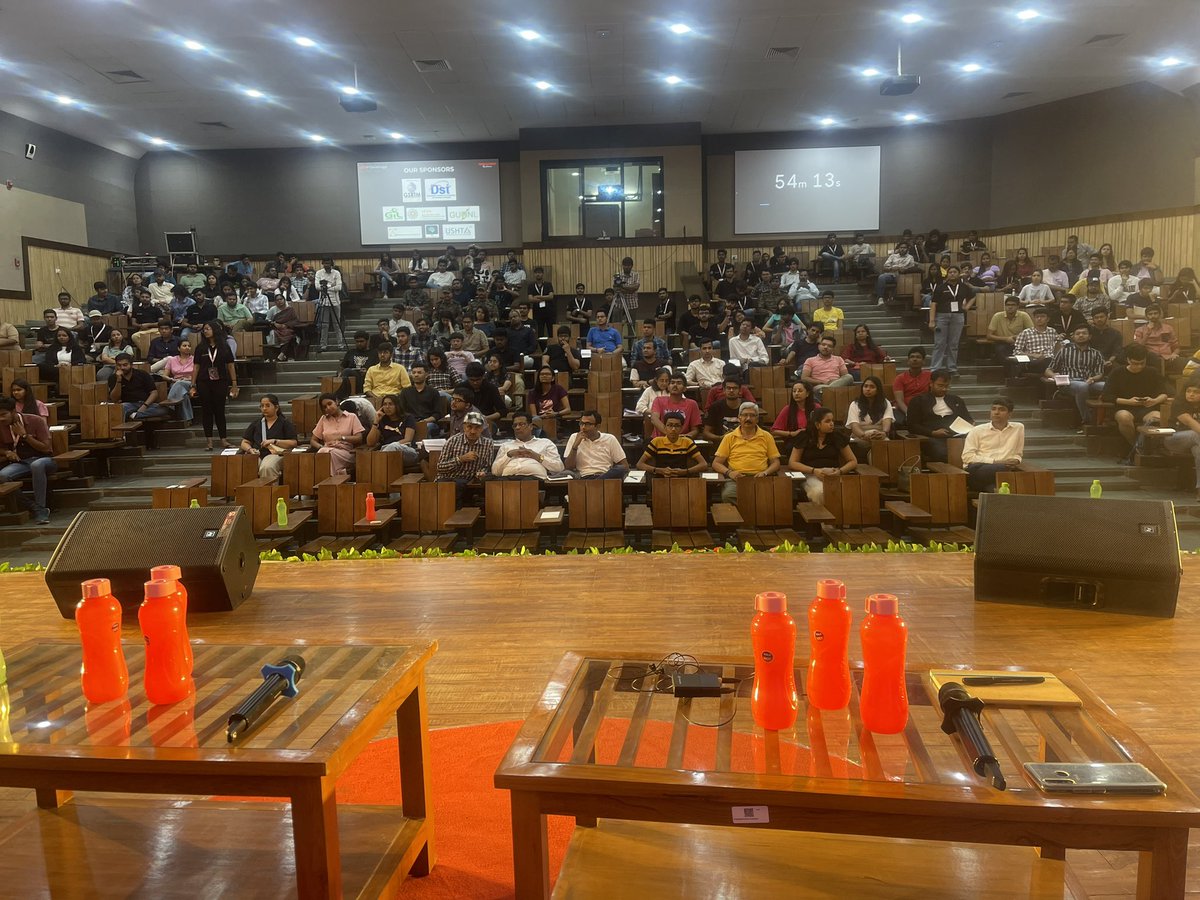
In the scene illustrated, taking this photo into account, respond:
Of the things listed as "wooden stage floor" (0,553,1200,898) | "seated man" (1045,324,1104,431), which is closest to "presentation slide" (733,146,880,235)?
"seated man" (1045,324,1104,431)

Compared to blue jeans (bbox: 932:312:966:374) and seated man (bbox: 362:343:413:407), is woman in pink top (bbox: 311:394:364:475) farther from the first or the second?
blue jeans (bbox: 932:312:966:374)

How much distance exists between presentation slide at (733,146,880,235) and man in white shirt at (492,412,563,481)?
1064cm

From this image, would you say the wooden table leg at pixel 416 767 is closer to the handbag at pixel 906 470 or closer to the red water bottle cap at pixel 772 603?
the red water bottle cap at pixel 772 603

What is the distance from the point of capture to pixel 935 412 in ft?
24.8

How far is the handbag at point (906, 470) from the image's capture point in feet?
21.8

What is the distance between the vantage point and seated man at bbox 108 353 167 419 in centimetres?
916

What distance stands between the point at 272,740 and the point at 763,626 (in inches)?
36.7

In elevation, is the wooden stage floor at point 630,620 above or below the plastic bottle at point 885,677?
below

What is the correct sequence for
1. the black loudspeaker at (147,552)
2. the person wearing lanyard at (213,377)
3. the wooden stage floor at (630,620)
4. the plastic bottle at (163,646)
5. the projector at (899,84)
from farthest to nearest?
the projector at (899,84) → the person wearing lanyard at (213,377) → the black loudspeaker at (147,552) → the wooden stage floor at (630,620) → the plastic bottle at (163,646)

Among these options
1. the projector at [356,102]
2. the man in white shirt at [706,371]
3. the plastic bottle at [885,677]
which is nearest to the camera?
the plastic bottle at [885,677]

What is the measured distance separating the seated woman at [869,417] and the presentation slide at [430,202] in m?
10.3

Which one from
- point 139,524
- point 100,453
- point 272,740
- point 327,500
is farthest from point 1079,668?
point 100,453

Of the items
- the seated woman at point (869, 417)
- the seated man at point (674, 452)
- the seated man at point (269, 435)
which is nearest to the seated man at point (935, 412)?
the seated woman at point (869, 417)

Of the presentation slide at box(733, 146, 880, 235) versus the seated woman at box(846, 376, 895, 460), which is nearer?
the seated woman at box(846, 376, 895, 460)
